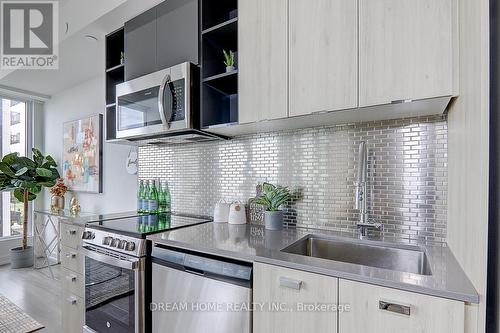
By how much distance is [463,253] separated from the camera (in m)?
0.95

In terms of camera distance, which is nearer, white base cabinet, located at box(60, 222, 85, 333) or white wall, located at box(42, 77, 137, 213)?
white base cabinet, located at box(60, 222, 85, 333)

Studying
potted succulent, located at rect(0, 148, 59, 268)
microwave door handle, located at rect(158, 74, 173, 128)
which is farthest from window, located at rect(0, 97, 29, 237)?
microwave door handle, located at rect(158, 74, 173, 128)

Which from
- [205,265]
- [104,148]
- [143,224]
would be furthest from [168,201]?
[104,148]

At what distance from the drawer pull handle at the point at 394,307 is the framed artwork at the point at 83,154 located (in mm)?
3442

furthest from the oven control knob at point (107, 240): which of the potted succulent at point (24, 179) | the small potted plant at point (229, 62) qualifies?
the potted succulent at point (24, 179)

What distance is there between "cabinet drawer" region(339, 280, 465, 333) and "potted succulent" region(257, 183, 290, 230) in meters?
0.77

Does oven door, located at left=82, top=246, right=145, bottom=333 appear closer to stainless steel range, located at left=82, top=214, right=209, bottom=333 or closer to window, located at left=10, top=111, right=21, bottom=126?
stainless steel range, located at left=82, top=214, right=209, bottom=333

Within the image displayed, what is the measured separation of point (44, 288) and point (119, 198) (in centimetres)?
137

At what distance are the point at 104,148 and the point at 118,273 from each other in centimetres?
219

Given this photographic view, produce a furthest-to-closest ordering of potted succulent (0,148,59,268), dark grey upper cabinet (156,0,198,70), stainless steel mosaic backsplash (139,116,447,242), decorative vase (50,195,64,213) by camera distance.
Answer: decorative vase (50,195,64,213)
potted succulent (0,148,59,268)
dark grey upper cabinet (156,0,198,70)
stainless steel mosaic backsplash (139,116,447,242)

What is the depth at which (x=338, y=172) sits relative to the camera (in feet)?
5.34

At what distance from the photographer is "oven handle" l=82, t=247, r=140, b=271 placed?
1562 millimetres

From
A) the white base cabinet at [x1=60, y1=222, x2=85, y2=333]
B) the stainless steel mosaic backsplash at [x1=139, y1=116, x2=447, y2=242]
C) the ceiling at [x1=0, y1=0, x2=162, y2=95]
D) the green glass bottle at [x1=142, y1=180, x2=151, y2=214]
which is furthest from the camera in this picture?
the green glass bottle at [x1=142, y1=180, x2=151, y2=214]

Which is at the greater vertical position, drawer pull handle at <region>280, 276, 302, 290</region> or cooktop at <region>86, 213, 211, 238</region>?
cooktop at <region>86, 213, 211, 238</region>
